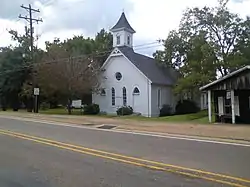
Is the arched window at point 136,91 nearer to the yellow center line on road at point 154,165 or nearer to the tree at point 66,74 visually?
the tree at point 66,74

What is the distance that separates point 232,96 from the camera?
77.2 ft

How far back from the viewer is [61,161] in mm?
9438

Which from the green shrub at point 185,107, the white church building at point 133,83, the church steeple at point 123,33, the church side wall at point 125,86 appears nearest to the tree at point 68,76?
the church side wall at point 125,86

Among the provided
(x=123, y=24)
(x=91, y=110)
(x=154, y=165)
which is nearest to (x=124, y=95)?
(x=91, y=110)

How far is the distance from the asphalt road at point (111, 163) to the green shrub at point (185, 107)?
2850cm

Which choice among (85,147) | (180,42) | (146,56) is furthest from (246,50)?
(85,147)

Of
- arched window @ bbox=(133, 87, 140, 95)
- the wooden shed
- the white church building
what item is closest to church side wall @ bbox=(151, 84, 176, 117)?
the white church building

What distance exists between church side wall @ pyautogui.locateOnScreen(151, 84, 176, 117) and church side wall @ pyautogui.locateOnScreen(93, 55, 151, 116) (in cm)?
79

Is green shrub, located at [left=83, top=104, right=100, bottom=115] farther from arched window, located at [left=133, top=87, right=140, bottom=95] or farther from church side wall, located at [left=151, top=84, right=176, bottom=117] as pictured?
church side wall, located at [left=151, top=84, right=176, bottom=117]

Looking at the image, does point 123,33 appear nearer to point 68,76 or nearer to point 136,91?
point 136,91

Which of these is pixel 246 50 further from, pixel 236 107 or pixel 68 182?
pixel 68 182

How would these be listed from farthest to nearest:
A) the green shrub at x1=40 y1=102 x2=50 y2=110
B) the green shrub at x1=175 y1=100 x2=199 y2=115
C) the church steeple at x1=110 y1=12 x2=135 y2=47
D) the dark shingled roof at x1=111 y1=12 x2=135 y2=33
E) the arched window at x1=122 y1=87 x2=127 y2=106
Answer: the green shrub at x1=40 y1=102 x2=50 y2=110 < the dark shingled roof at x1=111 y1=12 x2=135 y2=33 < the church steeple at x1=110 y1=12 x2=135 y2=47 < the green shrub at x1=175 y1=100 x2=199 y2=115 < the arched window at x1=122 y1=87 x2=127 y2=106

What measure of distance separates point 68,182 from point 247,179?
3.46 metres

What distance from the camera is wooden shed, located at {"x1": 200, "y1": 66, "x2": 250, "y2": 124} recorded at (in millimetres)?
22820
